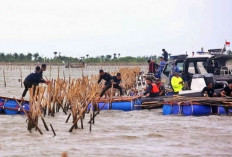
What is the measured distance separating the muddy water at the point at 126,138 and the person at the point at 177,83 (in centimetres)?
318

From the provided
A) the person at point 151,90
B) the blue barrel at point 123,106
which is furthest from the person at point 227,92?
the blue barrel at point 123,106

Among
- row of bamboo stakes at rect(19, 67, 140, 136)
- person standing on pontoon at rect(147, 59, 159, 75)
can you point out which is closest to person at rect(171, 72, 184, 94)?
row of bamboo stakes at rect(19, 67, 140, 136)

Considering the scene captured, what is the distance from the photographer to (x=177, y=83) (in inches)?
802

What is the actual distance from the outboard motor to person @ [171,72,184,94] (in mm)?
654

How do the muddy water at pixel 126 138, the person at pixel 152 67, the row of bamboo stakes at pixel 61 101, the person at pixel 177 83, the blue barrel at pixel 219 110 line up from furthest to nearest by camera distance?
the person at pixel 152 67 < the person at pixel 177 83 < the blue barrel at pixel 219 110 < the row of bamboo stakes at pixel 61 101 < the muddy water at pixel 126 138

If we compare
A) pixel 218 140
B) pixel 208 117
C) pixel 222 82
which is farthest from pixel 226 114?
pixel 218 140

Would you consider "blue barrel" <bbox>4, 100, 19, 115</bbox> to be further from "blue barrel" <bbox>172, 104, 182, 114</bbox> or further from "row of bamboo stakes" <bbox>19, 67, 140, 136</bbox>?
"blue barrel" <bbox>172, 104, 182, 114</bbox>

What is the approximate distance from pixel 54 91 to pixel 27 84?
0.94 metres

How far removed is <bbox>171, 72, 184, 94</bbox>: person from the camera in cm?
2033

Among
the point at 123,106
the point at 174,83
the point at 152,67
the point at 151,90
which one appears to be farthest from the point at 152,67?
Answer: the point at 123,106

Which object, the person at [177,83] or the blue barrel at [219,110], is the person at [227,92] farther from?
the person at [177,83]

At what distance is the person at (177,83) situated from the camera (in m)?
20.3

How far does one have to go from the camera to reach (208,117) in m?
16.7

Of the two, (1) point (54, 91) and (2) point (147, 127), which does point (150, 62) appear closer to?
(1) point (54, 91)
